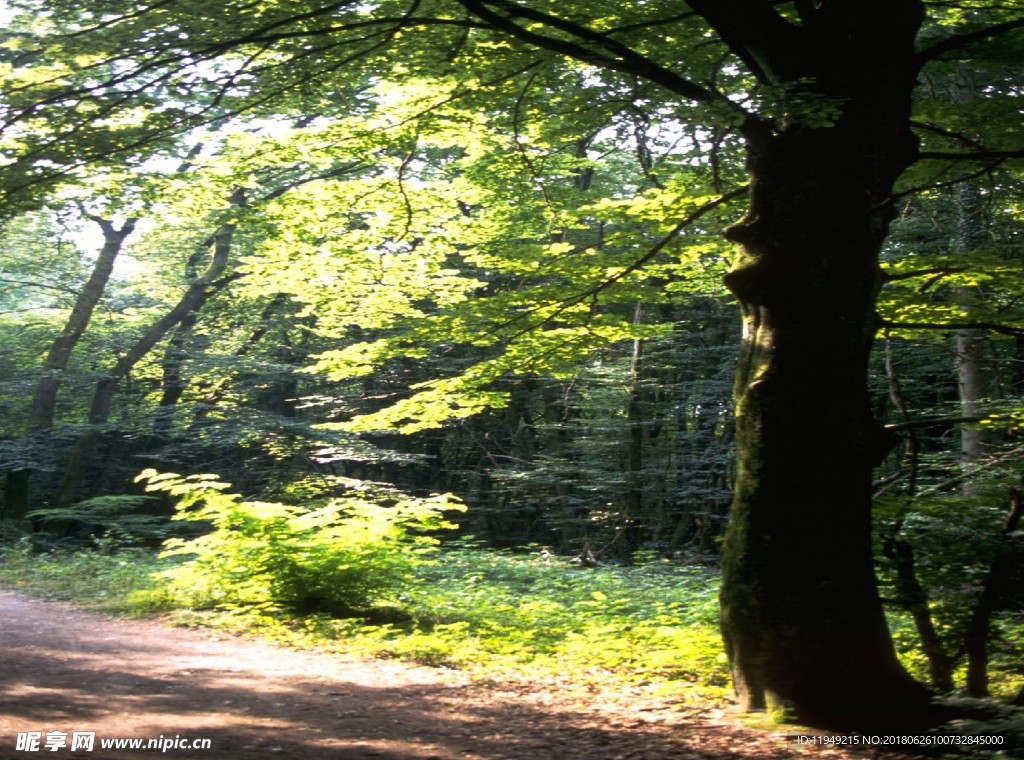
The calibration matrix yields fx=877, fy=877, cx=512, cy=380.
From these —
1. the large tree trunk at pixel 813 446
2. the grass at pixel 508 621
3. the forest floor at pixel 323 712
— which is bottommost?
the grass at pixel 508 621

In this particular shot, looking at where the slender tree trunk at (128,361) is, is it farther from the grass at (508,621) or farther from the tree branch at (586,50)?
the tree branch at (586,50)

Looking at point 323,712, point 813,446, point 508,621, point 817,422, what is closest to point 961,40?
point 817,422

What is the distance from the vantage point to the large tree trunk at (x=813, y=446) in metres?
5.29

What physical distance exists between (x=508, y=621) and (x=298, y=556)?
95.9 inches

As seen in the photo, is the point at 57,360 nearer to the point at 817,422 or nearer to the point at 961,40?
the point at 817,422

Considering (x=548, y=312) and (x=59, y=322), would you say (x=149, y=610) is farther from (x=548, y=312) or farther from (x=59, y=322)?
(x=59, y=322)

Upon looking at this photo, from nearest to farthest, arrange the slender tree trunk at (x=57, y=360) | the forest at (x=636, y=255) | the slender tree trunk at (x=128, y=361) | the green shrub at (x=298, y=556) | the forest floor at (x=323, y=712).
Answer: the forest floor at (x=323, y=712), the forest at (x=636, y=255), the green shrub at (x=298, y=556), the slender tree trunk at (x=57, y=360), the slender tree trunk at (x=128, y=361)

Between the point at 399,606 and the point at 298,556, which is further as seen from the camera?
the point at 399,606

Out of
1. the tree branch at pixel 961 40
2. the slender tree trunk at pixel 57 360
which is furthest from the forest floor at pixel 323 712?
the slender tree trunk at pixel 57 360

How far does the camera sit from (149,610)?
408 inches

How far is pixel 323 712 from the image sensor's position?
18.6ft

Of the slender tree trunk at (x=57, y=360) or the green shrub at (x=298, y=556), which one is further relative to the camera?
the slender tree trunk at (x=57, y=360)

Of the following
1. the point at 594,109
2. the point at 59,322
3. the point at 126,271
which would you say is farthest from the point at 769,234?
the point at 126,271

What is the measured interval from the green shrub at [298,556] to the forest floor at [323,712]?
158cm
